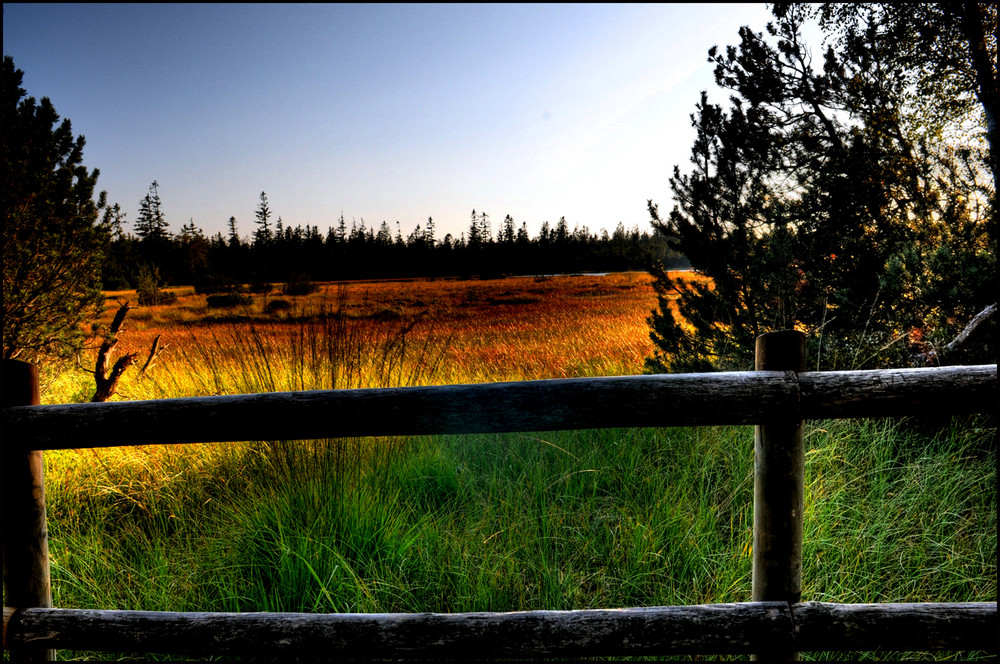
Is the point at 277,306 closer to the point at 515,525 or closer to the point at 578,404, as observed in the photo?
→ the point at 515,525

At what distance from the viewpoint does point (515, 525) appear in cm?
295

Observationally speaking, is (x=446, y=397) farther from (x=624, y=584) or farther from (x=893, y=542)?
(x=893, y=542)

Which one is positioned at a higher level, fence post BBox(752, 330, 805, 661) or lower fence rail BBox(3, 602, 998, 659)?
fence post BBox(752, 330, 805, 661)

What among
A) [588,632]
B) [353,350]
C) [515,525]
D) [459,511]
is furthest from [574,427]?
[353,350]

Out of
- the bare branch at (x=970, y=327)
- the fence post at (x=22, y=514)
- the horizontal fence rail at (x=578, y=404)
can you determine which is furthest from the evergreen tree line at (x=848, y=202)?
the fence post at (x=22, y=514)

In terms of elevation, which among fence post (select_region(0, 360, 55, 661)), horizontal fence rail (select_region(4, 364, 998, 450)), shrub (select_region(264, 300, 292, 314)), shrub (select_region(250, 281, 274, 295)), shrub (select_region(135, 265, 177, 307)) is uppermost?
shrub (select_region(135, 265, 177, 307))

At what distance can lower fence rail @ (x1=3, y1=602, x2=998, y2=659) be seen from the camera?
1898 millimetres

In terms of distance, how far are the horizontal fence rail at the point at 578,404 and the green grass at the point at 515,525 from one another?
972 mm

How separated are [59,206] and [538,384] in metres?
9.18

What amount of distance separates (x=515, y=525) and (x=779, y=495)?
1.38 m

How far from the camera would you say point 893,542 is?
2908mm

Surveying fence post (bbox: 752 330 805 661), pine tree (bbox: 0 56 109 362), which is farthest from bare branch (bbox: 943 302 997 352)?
pine tree (bbox: 0 56 109 362)

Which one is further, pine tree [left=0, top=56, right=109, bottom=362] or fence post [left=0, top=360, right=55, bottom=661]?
pine tree [left=0, top=56, right=109, bottom=362]

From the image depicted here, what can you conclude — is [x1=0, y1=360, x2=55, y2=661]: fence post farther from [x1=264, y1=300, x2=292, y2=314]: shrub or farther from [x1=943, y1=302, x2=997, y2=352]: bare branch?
[x1=943, y1=302, x2=997, y2=352]: bare branch
